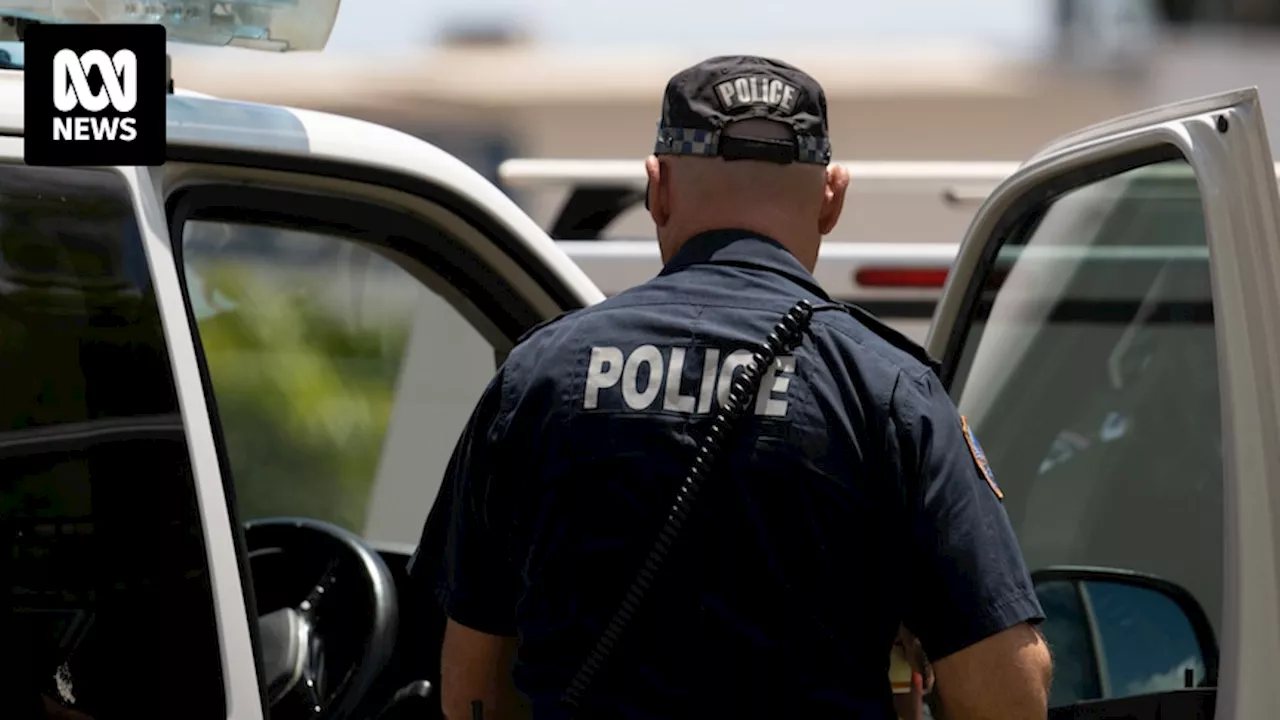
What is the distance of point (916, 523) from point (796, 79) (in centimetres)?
51

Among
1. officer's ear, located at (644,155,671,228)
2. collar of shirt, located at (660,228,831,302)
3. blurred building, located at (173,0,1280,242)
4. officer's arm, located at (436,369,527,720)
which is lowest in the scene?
officer's arm, located at (436,369,527,720)

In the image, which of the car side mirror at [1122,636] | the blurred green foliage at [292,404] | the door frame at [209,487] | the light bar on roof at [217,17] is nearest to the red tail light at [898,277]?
the car side mirror at [1122,636]

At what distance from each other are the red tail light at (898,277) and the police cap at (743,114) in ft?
9.85

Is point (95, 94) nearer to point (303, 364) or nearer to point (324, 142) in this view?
point (324, 142)

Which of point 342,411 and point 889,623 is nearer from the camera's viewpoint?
point 889,623

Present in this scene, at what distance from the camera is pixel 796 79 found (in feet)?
6.93

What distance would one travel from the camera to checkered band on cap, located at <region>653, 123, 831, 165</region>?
2066mm

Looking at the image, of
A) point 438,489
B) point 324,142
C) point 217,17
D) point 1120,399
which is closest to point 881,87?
point 1120,399

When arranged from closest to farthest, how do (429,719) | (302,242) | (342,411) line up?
1. (429,719)
2. (342,411)
3. (302,242)

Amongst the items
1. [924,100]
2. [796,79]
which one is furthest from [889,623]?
[924,100]

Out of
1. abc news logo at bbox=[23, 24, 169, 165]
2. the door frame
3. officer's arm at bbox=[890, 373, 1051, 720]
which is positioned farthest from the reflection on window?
abc news logo at bbox=[23, 24, 169, 165]

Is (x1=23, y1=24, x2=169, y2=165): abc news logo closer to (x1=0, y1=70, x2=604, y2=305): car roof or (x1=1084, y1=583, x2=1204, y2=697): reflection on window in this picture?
(x1=0, y1=70, x2=604, y2=305): car roof

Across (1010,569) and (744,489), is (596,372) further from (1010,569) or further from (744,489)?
(1010,569)

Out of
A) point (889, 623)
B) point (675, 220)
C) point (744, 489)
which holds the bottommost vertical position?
point (889, 623)
